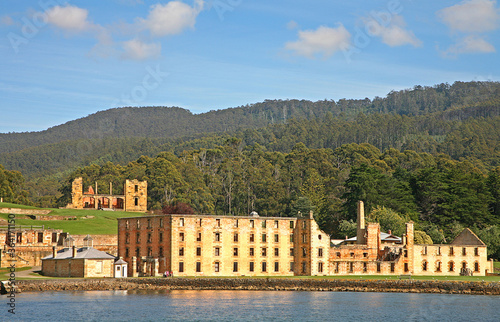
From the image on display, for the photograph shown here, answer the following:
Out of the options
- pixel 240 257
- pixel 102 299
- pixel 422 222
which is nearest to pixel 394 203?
pixel 422 222

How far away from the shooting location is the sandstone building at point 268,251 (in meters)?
89.8

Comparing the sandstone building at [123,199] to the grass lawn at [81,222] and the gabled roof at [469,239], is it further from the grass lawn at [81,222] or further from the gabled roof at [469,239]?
the gabled roof at [469,239]

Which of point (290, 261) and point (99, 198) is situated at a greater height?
point (99, 198)

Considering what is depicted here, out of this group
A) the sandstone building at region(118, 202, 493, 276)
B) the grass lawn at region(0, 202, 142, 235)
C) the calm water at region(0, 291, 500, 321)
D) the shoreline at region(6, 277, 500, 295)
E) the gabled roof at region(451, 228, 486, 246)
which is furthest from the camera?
the grass lawn at region(0, 202, 142, 235)

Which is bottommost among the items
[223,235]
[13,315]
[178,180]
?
[13,315]

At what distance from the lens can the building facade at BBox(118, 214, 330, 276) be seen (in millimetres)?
89438

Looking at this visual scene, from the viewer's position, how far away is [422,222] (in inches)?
4990

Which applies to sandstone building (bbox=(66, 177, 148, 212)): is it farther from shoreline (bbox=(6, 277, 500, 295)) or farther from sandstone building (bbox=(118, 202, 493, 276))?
shoreline (bbox=(6, 277, 500, 295))

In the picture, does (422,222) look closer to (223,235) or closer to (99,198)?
(223,235)

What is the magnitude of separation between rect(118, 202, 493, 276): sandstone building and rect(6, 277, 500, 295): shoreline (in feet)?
17.9

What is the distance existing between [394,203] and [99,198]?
56.0 meters

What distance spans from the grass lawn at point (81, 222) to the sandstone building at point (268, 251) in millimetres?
17020

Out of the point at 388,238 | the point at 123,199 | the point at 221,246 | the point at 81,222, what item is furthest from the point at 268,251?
the point at 123,199

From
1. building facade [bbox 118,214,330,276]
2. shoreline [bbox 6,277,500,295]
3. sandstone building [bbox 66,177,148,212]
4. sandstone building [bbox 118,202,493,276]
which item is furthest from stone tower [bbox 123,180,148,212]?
shoreline [bbox 6,277,500,295]
